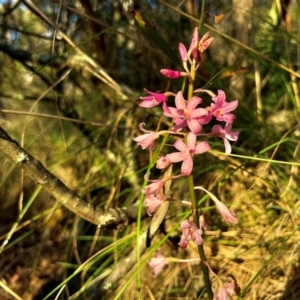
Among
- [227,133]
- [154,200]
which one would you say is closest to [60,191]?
[154,200]

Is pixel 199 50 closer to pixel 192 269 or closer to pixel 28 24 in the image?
pixel 192 269

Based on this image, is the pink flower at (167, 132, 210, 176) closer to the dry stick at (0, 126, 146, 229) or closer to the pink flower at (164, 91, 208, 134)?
the pink flower at (164, 91, 208, 134)

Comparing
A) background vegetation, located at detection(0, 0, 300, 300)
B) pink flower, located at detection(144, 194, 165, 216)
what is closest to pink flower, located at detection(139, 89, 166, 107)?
pink flower, located at detection(144, 194, 165, 216)

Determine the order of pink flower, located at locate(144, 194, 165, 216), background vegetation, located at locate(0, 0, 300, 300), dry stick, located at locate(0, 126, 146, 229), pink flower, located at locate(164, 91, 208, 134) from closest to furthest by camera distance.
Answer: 1. pink flower, located at locate(164, 91, 208, 134)
2. pink flower, located at locate(144, 194, 165, 216)
3. dry stick, located at locate(0, 126, 146, 229)
4. background vegetation, located at locate(0, 0, 300, 300)

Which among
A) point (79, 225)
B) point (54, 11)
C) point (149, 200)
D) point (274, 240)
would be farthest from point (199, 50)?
point (54, 11)

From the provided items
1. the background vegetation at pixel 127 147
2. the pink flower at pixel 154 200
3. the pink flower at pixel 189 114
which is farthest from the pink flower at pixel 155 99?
the background vegetation at pixel 127 147

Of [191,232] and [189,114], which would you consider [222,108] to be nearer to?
[189,114]
